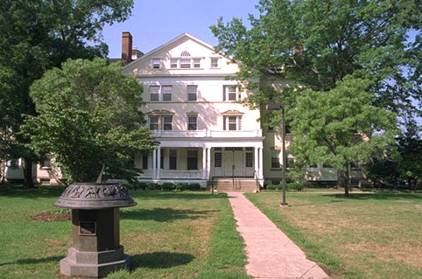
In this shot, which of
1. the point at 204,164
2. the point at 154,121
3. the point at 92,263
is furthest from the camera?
the point at 154,121

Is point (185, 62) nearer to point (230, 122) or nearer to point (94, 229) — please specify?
point (230, 122)

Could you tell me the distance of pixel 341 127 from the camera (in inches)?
1079

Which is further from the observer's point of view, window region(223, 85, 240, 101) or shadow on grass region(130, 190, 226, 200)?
window region(223, 85, 240, 101)

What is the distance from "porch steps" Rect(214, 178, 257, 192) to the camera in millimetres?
39312

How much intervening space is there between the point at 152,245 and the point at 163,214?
709 cm

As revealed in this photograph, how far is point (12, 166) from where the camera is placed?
46.1m

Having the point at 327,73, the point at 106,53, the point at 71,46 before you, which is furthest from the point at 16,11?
the point at 327,73

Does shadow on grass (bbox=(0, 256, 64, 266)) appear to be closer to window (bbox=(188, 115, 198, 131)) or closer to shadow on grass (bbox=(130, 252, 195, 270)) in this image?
shadow on grass (bbox=(130, 252, 195, 270))

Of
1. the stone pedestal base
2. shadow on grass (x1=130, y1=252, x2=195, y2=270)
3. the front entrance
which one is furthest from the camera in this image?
the front entrance

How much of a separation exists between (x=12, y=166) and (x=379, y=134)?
32.1 metres

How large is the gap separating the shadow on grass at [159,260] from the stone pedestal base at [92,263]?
41cm

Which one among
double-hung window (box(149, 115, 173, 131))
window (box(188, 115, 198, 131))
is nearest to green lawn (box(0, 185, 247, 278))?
window (box(188, 115, 198, 131))

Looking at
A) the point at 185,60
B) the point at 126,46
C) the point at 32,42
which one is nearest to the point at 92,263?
the point at 32,42

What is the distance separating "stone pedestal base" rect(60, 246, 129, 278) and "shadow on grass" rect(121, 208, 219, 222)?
7679 mm
